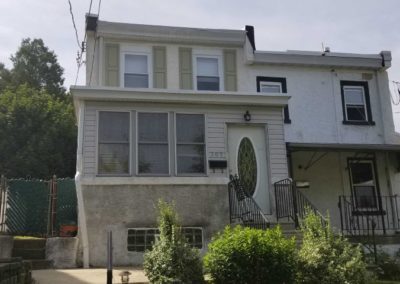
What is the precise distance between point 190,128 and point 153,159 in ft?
4.22

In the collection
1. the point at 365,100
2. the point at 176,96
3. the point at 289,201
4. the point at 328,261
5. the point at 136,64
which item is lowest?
the point at 328,261

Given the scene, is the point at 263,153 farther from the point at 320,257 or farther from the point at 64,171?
the point at 64,171

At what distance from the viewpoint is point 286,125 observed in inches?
616

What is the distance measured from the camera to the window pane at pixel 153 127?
12.3 m

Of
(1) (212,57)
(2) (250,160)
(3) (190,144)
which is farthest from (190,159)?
(1) (212,57)

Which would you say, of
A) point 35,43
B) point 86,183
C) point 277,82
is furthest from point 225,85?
point 35,43

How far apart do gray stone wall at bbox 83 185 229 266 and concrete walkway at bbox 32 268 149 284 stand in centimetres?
74

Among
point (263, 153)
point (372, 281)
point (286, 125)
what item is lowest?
point (372, 281)

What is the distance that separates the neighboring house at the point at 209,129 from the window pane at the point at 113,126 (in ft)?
0.08

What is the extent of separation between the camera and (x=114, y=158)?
11938 millimetres

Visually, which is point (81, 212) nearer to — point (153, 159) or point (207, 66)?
point (153, 159)

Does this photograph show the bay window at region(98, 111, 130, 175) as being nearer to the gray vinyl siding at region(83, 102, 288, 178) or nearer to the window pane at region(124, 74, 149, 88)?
the gray vinyl siding at region(83, 102, 288, 178)

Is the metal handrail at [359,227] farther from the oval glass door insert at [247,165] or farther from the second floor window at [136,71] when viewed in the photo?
the second floor window at [136,71]

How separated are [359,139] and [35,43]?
33.5 metres
